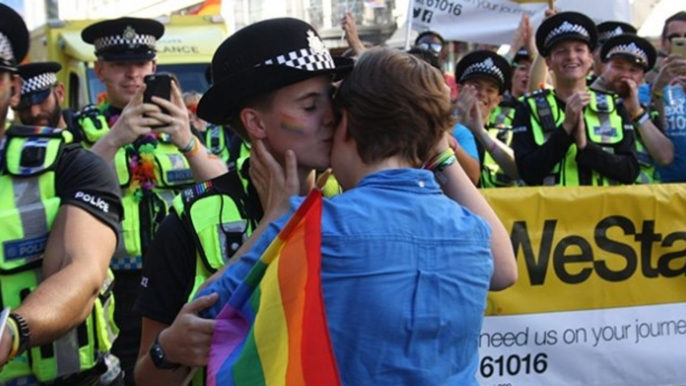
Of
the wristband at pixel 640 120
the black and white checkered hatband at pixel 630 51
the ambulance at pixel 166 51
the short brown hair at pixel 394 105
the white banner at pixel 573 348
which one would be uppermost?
the short brown hair at pixel 394 105

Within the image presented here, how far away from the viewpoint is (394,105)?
2.33 metres

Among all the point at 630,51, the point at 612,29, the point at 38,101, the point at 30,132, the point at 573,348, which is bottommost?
the point at 573,348

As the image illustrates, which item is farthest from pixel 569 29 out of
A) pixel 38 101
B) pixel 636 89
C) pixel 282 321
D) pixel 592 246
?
pixel 282 321

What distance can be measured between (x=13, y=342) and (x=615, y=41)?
18.2 feet

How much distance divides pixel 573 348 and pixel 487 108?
2.41 meters

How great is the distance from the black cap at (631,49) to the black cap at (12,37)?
4770mm

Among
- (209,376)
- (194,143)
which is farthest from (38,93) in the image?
(209,376)

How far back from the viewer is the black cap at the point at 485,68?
23.6 ft

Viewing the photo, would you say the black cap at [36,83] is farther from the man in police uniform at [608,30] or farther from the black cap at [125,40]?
the man in police uniform at [608,30]

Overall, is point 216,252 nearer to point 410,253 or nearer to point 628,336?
point 410,253

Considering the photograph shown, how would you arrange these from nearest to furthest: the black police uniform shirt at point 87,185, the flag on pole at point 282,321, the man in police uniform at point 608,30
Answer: the flag on pole at point 282,321 < the black police uniform shirt at point 87,185 < the man in police uniform at point 608,30

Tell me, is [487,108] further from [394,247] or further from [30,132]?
[394,247]

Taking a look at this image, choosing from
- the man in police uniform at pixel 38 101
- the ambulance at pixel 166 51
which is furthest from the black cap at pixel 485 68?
the ambulance at pixel 166 51

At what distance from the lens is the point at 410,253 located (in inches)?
88.4
